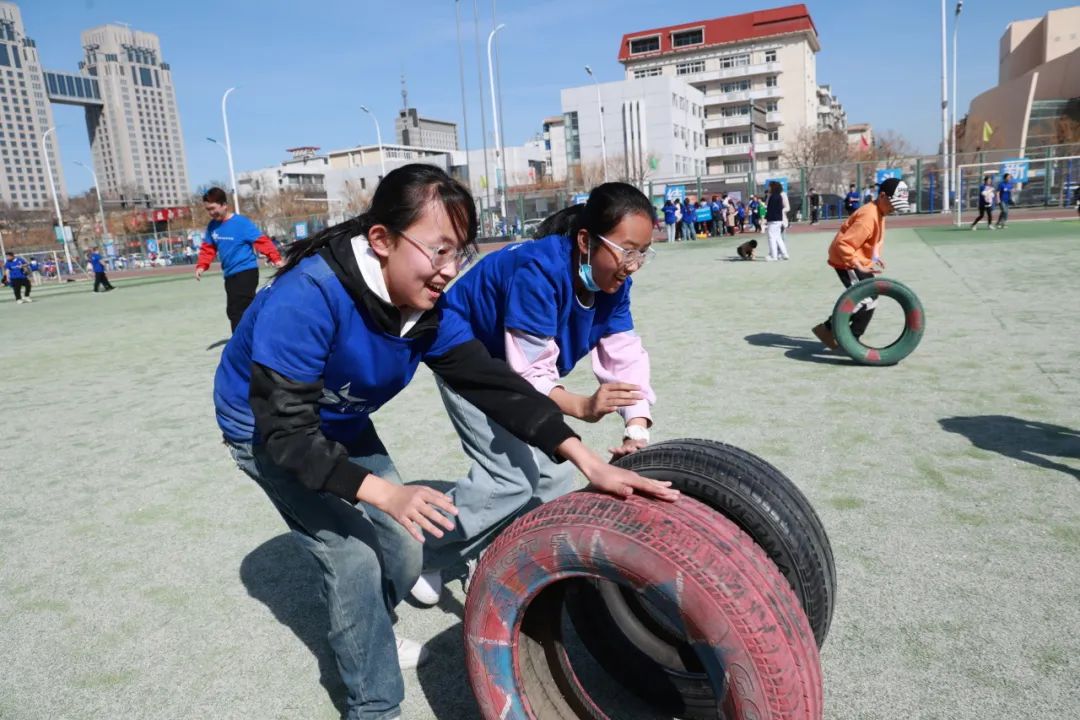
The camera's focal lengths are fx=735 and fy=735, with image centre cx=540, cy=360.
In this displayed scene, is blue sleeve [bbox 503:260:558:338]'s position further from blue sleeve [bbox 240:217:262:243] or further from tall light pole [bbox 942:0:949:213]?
tall light pole [bbox 942:0:949:213]

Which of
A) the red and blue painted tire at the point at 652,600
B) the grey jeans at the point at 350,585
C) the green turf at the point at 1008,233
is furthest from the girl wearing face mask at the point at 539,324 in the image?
the green turf at the point at 1008,233

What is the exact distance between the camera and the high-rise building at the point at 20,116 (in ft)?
511

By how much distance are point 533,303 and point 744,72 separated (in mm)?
100461

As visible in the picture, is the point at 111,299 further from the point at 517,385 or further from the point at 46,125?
the point at 46,125

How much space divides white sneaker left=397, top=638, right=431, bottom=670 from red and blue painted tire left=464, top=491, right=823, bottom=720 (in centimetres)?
78

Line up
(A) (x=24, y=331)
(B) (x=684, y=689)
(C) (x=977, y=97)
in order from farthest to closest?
1. (C) (x=977, y=97)
2. (A) (x=24, y=331)
3. (B) (x=684, y=689)

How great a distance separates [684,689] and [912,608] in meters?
1.21

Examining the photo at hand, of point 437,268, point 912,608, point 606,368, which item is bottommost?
point 912,608

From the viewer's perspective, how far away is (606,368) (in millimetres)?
3518

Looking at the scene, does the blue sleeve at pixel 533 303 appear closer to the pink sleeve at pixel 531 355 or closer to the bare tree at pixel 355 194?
the pink sleeve at pixel 531 355

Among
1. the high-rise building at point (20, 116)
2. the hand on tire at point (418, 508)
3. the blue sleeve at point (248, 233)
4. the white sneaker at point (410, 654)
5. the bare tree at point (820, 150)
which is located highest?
the high-rise building at point (20, 116)

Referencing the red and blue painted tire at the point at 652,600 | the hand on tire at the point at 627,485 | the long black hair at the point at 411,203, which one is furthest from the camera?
the long black hair at the point at 411,203

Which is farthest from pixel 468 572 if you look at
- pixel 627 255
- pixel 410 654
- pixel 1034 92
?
pixel 1034 92

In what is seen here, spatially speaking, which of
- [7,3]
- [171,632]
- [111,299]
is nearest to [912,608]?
[171,632]
